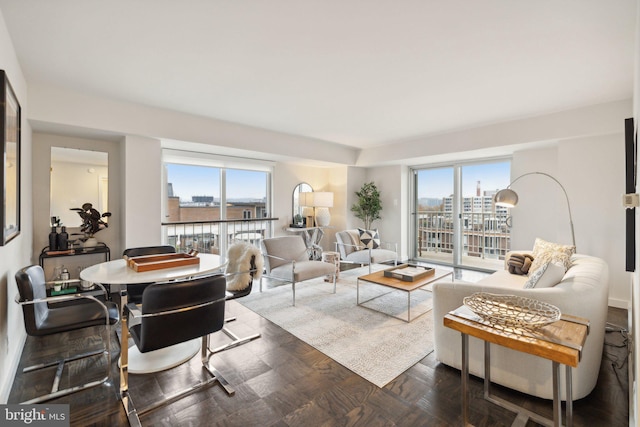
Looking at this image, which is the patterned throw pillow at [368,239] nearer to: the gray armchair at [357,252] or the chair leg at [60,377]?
the gray armchair at [357,252]

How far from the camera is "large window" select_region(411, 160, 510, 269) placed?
5238 mm

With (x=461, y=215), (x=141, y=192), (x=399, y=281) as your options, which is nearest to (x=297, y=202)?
(x=141, y=192)

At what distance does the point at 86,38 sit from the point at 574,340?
350cm

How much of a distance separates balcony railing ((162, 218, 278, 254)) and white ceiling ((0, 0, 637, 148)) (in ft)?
6.46

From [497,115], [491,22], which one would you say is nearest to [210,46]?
[491,22]

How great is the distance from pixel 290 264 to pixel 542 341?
2928 millimetres

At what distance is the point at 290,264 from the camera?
389 centimetres

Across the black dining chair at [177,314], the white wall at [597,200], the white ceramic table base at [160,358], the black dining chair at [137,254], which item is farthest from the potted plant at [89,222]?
the white wall at [597,200]

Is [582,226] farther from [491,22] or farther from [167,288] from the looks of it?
Answer: [167,288]

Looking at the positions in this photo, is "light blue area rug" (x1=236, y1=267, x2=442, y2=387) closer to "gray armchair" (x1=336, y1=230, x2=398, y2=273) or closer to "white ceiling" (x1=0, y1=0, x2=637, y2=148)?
"gray armchair" (x1=336, y1=230, x2=398, y2=273)

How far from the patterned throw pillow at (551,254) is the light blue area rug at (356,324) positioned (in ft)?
4.11

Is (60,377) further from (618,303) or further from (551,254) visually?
(618,303)

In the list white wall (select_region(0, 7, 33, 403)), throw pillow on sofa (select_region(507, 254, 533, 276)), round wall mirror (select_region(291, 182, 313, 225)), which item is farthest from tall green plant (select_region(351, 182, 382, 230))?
white wall (select_region(0, 7, 33, 403))

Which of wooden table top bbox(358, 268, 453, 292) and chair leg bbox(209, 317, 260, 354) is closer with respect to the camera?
chair leg bbox(209, 317, 260, 354)
